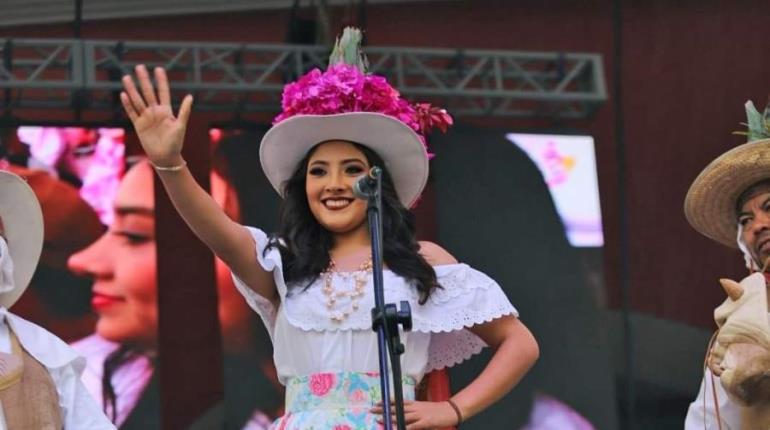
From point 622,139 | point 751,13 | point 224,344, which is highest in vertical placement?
point 751,13

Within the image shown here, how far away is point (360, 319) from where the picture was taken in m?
5.09

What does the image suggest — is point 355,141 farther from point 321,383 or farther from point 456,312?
point 321,383

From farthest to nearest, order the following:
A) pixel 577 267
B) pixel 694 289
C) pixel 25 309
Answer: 1. pixel 694 289
2. pixel 577 267
3. pixel 25 309

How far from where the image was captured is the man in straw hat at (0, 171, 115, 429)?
497 centimetres

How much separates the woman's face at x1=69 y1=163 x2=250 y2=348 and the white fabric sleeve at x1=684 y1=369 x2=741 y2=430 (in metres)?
4.28

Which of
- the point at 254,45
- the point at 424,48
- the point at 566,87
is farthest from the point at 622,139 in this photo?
the point at 254,45

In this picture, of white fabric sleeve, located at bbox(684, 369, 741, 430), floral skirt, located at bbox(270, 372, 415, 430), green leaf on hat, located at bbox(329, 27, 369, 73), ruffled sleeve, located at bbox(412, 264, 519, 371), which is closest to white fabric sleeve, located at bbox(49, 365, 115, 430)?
floral skirt, located at bbox(270, 372, 415, 430)

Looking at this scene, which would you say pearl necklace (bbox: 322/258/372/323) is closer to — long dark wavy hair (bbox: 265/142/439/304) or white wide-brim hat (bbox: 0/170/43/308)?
long dark wavy hair (bbox: 265/142/439/304)

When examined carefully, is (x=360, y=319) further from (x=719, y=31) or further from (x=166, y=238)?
(x=719, y=31)

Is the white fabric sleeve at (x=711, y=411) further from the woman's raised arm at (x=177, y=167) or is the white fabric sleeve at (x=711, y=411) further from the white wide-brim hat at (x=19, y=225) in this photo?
the white wide-brim hat at (x=19, y=225)

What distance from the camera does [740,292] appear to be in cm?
506

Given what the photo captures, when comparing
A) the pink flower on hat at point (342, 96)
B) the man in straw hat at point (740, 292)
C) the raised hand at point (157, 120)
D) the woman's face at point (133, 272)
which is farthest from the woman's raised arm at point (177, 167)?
the woman's face at point (133, 272)

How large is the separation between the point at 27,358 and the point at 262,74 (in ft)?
14.4

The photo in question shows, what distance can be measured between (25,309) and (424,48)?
8.21 ft
